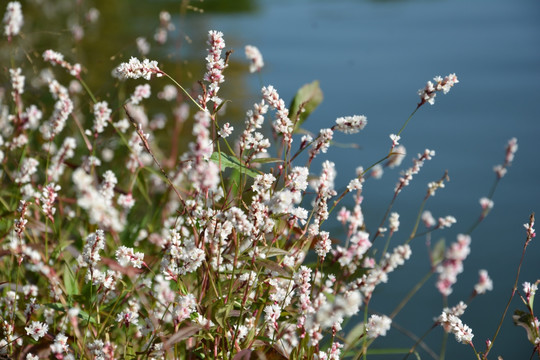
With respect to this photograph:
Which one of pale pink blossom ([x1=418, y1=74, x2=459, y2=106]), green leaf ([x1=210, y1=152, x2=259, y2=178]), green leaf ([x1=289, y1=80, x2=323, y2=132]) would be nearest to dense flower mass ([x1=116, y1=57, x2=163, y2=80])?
green leaf ([x1=210, y1=152, x2=259, y2=178])

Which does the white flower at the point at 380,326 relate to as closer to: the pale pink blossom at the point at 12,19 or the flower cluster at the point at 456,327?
the flower cluster at the point at 456,327

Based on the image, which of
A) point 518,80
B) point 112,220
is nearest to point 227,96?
point 518,80

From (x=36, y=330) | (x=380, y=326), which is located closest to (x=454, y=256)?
(x=380, y=326)

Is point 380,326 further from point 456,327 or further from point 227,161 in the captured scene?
point 227,161

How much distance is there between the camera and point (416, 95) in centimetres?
429

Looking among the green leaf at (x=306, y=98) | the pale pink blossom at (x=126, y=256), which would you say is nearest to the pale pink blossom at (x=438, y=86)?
the green leaf at (x=306, y=98)

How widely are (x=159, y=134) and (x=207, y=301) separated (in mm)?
2628

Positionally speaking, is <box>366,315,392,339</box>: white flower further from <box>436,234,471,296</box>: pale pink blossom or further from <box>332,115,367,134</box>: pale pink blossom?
<box>332,115,367,134</box>: pale pink blossom

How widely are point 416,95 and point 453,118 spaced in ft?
1.09

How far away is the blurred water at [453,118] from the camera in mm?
2648

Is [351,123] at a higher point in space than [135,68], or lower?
lower

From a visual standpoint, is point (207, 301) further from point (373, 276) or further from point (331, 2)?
point (331, 2)

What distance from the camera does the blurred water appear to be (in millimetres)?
2648

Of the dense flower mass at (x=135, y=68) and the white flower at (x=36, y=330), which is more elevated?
the dense flower mass at (x=135, y=68)
